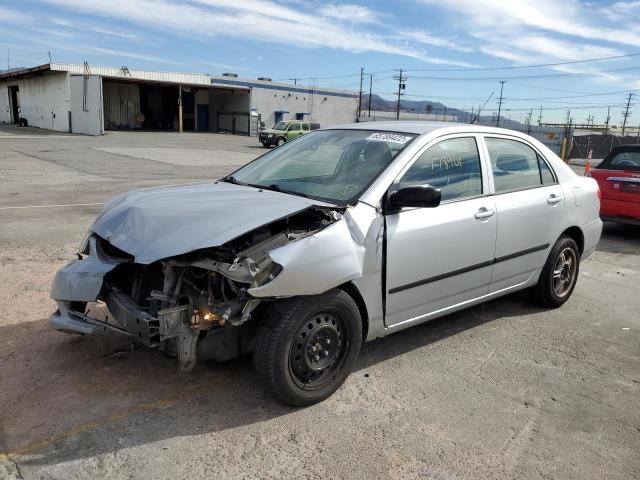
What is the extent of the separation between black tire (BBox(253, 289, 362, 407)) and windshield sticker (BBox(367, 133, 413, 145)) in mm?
1337

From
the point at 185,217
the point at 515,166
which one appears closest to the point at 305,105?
the point at 515,166

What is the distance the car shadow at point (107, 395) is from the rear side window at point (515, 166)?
1.49 metres

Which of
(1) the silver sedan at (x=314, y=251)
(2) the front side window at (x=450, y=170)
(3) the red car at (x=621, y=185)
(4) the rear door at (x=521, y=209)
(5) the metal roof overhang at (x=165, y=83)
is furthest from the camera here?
(5) the metal roof overhang at (x=165, y=83)

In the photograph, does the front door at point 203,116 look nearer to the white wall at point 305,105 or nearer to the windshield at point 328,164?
the white wall at point 305,105

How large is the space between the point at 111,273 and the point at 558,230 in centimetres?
386

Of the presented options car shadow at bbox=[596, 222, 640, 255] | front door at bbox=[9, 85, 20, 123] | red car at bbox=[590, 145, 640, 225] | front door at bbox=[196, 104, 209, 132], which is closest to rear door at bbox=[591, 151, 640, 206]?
red car at bbox=[590, 145, 640, 225]

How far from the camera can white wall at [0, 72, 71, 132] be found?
38.4 metres

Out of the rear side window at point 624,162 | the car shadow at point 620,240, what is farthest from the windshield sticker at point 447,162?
the rear side window at point 624,162

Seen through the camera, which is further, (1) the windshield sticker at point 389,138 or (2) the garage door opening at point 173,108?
(2) the garage door opening at point 173,108

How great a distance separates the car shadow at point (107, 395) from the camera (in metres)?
2.93

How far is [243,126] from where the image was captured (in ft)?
161

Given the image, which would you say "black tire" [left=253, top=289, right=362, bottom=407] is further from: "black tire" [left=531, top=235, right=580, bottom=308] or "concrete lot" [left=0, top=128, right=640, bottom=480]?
"black tire" [left=531, top=235, right=580, bottom=308]

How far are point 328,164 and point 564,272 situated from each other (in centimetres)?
273

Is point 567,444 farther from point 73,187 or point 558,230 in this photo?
point 73,187
